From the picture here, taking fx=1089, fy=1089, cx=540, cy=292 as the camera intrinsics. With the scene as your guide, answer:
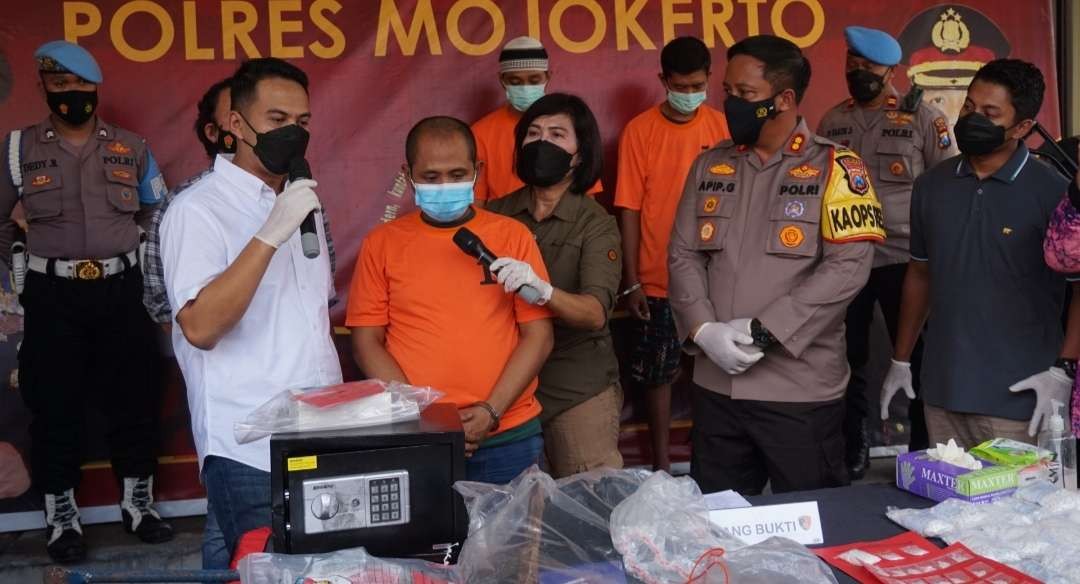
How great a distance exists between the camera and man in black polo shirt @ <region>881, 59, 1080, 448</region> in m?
3.06

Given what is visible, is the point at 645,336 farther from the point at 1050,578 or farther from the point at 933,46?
the point at 1050,578

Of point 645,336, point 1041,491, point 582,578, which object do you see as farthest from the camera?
point 645,336

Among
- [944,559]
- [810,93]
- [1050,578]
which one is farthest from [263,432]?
[810,93]

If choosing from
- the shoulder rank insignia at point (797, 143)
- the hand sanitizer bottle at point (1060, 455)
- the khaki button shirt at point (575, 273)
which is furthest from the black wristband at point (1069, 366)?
the khaki button shirt at point (575, 273)

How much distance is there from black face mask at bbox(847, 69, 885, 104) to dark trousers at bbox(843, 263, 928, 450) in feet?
2.36

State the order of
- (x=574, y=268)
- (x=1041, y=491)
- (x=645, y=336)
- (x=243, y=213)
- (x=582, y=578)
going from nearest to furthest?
(x=582, y=578)
(x=1041, y=491)
(x=243, y=213)
(x=574, y=268)
(x=645, y=336)

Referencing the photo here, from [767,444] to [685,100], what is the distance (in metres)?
1.82

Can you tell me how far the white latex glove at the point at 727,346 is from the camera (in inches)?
119

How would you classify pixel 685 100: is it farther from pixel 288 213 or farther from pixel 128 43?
pixel 288 213

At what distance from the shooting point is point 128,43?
4.33 metres

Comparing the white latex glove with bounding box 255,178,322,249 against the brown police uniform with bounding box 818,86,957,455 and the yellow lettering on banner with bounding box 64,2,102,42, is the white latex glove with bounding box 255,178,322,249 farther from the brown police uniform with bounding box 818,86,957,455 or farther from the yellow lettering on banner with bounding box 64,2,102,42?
the brown police uniform with bounding box 818,86,957,455

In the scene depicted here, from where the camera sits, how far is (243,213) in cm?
247

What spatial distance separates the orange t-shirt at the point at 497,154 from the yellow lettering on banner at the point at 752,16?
1139 mm

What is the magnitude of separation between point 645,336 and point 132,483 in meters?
2.15
